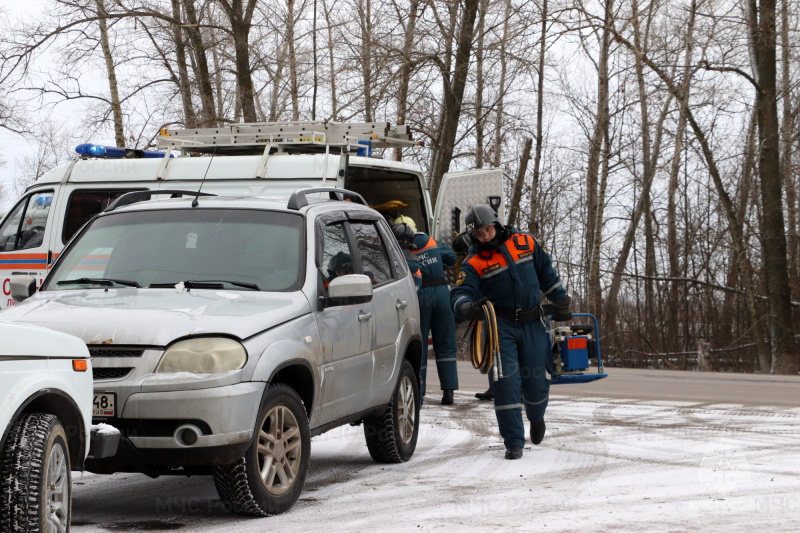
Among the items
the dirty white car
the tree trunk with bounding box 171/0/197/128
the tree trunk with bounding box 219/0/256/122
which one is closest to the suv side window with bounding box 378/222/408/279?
the dirty white car

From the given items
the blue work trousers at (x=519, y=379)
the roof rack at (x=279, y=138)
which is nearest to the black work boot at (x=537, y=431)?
the blue work trousers at (x=519, y=379)

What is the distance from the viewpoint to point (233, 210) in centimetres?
661

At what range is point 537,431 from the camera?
8.20 m

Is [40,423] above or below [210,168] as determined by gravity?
below

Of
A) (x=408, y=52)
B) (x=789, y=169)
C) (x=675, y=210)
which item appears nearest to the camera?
(x=408, y=52)

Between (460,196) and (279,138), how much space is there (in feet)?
8.35

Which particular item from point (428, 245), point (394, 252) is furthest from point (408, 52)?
point (394, 252)

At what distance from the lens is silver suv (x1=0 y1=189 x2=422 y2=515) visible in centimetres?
506

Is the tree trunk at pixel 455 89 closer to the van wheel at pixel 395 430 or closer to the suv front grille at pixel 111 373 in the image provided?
the van wheel at pixel 395 430

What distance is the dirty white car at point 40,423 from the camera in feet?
12.6

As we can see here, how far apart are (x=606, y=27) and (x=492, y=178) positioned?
337 inches

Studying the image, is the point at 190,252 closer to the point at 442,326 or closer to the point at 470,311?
the point at 470,311

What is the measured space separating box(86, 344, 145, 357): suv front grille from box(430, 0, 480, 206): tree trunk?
1739cm

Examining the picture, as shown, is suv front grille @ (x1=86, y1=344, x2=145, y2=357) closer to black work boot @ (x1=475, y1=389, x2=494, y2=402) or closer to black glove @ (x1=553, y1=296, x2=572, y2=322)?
black glove @ (x1=553, y1=296, x2=572, y2=322)
